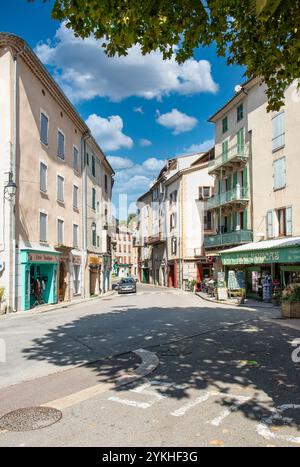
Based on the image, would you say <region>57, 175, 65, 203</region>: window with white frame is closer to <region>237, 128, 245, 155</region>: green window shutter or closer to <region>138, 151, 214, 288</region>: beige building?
<region>237, 128, 245, 155</region>: green window shutter

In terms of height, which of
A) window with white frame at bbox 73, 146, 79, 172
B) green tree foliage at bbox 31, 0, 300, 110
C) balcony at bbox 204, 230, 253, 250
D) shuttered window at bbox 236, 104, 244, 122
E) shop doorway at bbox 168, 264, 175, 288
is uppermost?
shuttered window at bbox 236, 104, 244, 122

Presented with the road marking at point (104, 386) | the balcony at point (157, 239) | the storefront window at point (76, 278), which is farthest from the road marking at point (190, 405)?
the balcony at point (157, 239)

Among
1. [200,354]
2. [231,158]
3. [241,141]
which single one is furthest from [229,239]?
[200,354]

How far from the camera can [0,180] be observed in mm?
19656

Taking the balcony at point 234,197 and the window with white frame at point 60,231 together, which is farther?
the balcony at point 234,197

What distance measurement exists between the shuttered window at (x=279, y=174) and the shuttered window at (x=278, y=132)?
3.06ft

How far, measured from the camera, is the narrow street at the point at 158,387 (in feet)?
14.7

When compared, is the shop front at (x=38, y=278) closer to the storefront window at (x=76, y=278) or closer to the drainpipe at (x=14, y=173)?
the drainpipe at (x=14, y=173)

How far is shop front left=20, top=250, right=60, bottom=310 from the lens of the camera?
66.5 feet

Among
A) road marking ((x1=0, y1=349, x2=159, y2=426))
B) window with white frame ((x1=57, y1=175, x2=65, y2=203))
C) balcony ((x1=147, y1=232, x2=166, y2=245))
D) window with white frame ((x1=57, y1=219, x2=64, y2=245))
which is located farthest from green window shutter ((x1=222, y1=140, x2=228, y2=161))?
road marking ((x1=0, y1=349, x2=159, y2=426))

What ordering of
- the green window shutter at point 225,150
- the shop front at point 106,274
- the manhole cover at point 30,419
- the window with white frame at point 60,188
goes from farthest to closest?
the shop front at point 106,274
the green window shutter at point 225,150
the window with white frame at point 60,188
the manhole cover at point 30,419

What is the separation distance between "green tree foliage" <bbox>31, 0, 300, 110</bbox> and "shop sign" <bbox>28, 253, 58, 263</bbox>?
50.0 ft

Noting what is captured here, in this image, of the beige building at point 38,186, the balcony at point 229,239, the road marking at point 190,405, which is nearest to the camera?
the road marking at point 190,405

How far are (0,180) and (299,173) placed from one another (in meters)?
15.6
